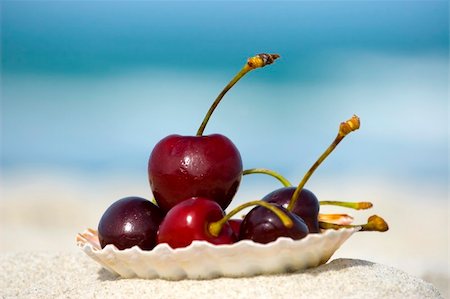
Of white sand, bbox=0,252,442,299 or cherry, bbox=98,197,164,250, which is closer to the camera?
white sand, bbox=0,252,442,299

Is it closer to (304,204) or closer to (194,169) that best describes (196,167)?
(194,169)

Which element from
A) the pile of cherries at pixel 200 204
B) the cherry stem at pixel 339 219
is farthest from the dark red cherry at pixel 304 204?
the cherry stem at pixel 339 219

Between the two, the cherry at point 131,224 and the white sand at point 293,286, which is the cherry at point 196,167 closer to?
the cherry at point 131,224

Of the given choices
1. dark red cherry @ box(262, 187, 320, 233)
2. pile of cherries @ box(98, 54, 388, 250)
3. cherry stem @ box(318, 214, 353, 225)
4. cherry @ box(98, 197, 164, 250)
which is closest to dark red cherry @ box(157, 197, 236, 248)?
pile of cherries @ box(98, 54, 388, 250)

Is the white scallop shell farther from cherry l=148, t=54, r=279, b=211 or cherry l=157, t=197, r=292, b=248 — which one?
cherry l=148, t=54, r=279, b=211

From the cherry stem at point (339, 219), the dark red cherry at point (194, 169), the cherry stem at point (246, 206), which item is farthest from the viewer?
the cherry stem at point (339, 219)
